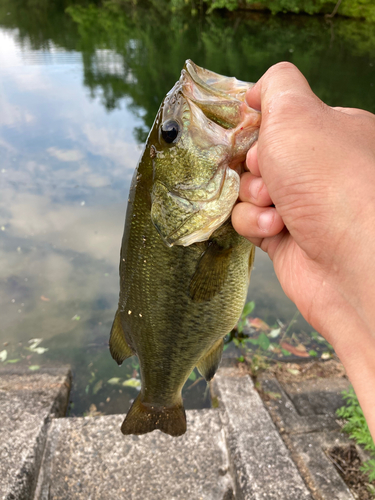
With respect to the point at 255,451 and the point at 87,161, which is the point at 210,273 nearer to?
the point at 255,451

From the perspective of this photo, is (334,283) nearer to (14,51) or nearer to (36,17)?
(14,51)

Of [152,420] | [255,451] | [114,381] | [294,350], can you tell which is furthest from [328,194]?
[114,381]

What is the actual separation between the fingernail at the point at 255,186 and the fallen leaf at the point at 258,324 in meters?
2.97

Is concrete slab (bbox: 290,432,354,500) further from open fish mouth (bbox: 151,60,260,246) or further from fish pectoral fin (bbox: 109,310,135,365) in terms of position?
open fish mouth (bbox: 151,60,260,246)

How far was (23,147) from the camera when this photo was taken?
845cm

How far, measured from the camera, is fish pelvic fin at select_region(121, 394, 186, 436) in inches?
82.0

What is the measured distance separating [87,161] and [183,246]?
7.01 metres

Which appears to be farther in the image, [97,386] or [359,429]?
[97,386]

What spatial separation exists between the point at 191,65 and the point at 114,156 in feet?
23.5

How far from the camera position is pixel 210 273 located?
169cm

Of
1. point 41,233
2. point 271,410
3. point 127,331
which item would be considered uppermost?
point 127,331

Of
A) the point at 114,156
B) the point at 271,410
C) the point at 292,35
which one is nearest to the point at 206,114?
the point at 271,410

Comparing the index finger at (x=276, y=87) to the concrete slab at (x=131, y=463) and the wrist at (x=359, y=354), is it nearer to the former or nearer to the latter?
the wrist at (x=359, y=354)

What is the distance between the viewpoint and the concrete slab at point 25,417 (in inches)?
87.1
